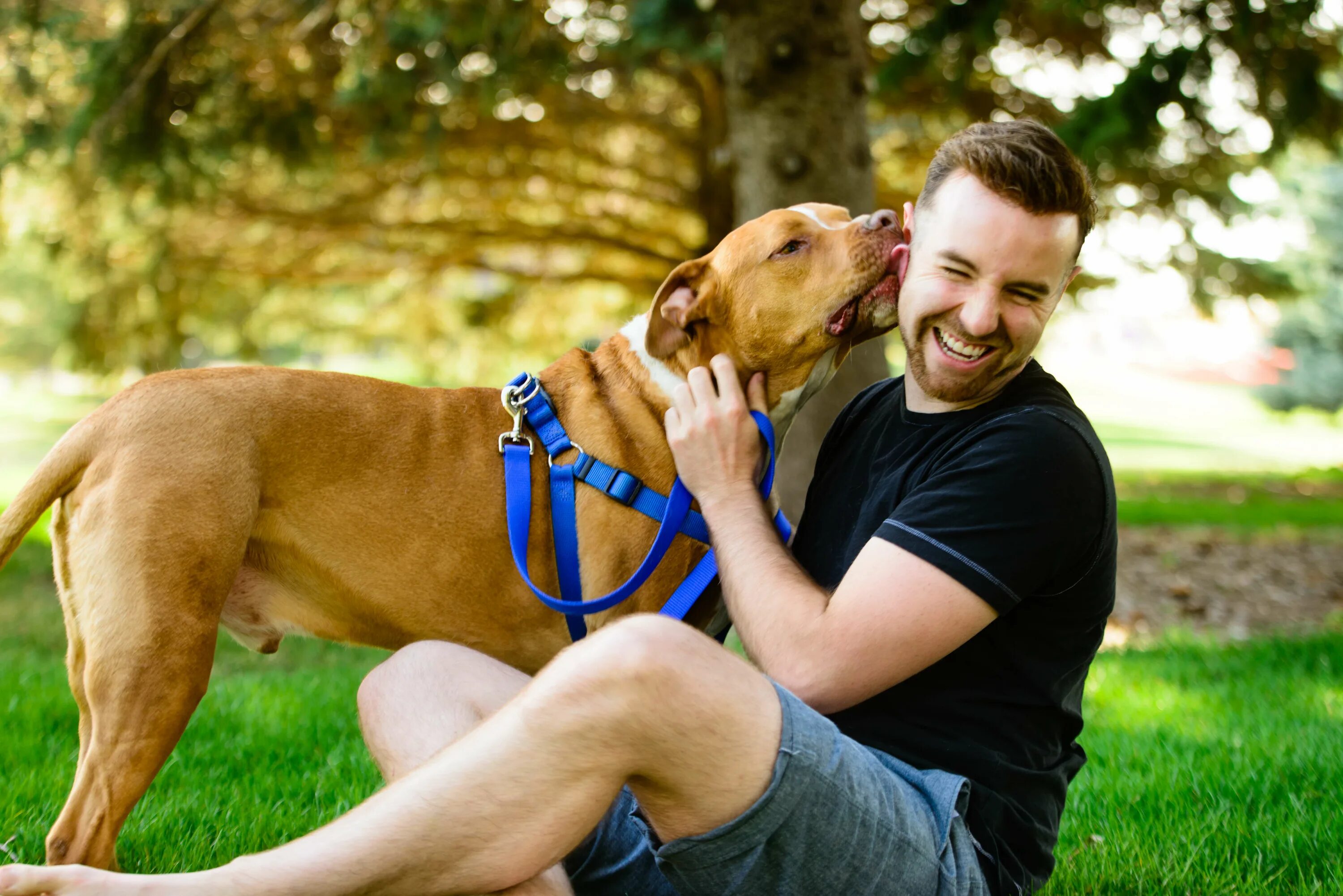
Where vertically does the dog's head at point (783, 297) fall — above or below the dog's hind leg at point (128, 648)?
above

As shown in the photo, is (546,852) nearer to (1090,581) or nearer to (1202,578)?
(1090,581)

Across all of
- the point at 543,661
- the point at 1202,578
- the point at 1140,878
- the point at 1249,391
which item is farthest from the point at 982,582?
the point at 1249,391

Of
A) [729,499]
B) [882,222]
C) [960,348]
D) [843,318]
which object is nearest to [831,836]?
[729,499]

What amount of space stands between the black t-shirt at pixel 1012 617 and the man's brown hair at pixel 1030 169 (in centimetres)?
45

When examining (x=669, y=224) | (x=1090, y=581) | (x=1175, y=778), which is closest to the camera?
(x=1090, y=581)

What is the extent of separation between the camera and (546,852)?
6.88ft

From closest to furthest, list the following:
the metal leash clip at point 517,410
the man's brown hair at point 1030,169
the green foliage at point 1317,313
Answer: the man's brown hair at point 1030,169 < the metal leash clip at point 517,410 < the green foliage at point 1317,313

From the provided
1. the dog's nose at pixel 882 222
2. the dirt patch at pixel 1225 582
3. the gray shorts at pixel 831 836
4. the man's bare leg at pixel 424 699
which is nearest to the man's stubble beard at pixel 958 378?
the dog's nose at pixel 882 222

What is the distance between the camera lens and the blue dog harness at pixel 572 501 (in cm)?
322

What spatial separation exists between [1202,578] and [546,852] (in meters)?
8.06

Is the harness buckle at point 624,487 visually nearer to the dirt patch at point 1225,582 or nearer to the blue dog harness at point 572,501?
the blue dog harness at point 572,501

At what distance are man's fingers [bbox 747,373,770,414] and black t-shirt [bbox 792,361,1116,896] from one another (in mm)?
874

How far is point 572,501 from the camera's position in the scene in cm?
329

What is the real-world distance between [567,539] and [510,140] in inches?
327
